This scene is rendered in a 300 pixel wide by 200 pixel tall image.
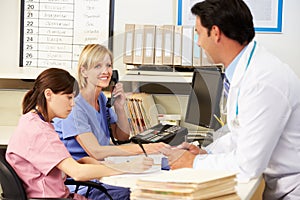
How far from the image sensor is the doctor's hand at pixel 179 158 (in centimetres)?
186

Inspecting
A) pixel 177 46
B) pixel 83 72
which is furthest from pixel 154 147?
pixel 177 46

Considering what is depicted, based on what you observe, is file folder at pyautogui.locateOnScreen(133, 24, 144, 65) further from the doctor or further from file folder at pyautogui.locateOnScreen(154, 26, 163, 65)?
the doctor

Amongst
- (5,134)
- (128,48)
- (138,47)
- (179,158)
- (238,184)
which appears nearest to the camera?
(238,184)

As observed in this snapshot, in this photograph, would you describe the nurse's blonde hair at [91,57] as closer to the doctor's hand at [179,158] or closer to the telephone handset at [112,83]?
the telephone handset at [112,83]

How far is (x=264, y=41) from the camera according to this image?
3396 millimetres

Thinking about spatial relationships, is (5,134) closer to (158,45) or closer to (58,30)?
(58,30)

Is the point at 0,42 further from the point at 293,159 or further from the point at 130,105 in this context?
the point at 293,159

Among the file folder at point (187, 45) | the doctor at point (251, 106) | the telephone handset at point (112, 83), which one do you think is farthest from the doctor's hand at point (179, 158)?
the file folder at point (187, 45)

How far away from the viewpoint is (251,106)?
166 cm

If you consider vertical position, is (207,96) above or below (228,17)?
below

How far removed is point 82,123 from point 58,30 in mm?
1604

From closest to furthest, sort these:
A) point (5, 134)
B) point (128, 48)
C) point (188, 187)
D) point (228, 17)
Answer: point (188, 187), point (228, 17), point (128, 48), point (5, 134)

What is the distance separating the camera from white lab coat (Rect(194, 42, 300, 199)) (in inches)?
64.9

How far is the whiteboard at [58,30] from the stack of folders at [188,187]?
2.20 m
